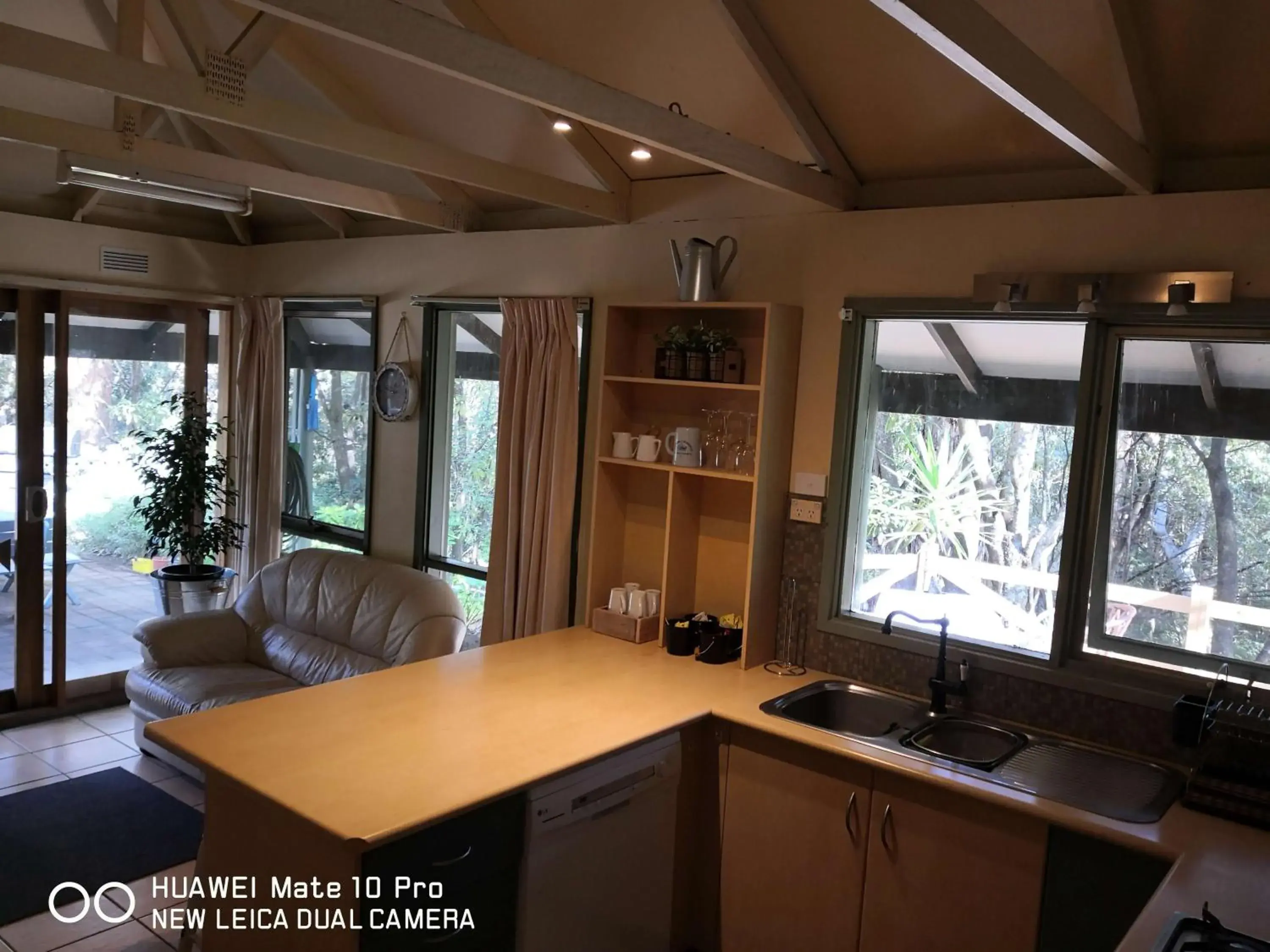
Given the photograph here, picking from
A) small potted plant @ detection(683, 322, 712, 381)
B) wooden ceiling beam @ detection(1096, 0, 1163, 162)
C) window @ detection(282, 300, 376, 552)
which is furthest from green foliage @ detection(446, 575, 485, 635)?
wooden ceiling beam @ detection(1096, 0, 1163, 162)

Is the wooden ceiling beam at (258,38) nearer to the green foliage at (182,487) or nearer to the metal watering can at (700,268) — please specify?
the metal watering can at (700,268)

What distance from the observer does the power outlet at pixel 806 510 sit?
3.44 m

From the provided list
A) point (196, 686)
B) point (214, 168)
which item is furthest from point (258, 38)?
point (196, 686)

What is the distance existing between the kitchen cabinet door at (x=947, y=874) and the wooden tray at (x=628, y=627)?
1185mm

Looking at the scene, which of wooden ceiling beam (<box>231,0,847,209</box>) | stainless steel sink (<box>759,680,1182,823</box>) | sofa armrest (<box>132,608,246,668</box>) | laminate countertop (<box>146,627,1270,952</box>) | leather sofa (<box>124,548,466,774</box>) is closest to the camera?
wooden ceiling beam (<box>231,0,847,209</box>)

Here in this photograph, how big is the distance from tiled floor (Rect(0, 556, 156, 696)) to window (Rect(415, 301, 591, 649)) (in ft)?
6.27

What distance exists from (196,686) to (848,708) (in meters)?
2.69

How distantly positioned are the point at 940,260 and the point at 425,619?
2455 millimetres

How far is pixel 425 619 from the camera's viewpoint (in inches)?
164

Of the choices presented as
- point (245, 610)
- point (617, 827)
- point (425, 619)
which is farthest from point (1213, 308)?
point (245, 610)

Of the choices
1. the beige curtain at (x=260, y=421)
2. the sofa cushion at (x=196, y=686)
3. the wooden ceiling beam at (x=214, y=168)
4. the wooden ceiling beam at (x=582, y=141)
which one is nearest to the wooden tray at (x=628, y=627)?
the sofa cushion at (x=196, y=686)

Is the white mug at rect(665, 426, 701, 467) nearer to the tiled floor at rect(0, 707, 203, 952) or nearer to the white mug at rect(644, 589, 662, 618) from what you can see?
the white mug at rect(644, 589, 662, 618)

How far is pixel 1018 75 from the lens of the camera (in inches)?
79.3

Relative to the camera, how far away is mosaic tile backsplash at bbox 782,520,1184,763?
2.83 m
